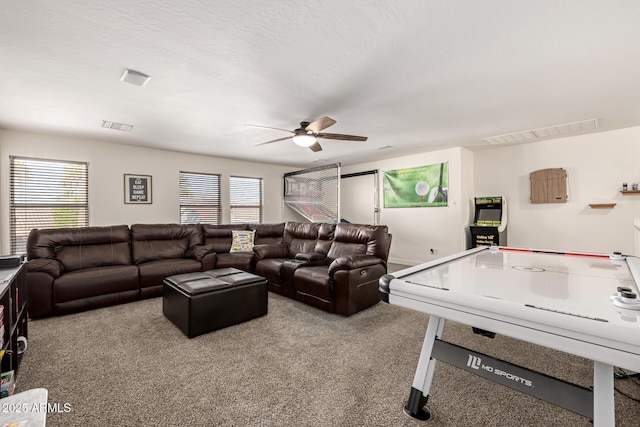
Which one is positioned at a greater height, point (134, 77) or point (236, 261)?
point (134, 77)

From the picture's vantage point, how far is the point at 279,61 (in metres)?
2.22

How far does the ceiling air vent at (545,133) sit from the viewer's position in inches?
150

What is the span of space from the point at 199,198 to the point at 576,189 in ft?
22.7

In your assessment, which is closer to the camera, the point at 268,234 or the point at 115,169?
the point at 115,169

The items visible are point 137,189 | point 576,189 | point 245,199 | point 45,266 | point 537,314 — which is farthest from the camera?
point 245,199

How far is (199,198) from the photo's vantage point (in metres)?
5.90

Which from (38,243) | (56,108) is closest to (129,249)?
(38,243)

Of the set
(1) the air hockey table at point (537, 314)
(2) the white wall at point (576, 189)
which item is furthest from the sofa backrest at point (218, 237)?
(2) the white wall at point (576, 189)

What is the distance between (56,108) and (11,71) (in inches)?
36.5

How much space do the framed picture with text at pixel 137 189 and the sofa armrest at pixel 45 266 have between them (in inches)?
74.7

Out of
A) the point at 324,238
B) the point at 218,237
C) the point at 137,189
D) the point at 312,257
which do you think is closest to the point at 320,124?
the point at 312,257

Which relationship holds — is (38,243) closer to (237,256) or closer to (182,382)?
(237,256)

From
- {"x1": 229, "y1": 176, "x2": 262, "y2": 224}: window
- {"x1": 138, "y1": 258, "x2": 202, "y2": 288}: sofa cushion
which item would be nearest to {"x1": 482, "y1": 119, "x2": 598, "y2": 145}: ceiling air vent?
{"x1": 229, "y1": 176, "x2": 262, "y2": 224}: window

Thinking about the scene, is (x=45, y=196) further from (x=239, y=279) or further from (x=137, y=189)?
(x=239, y=279)
